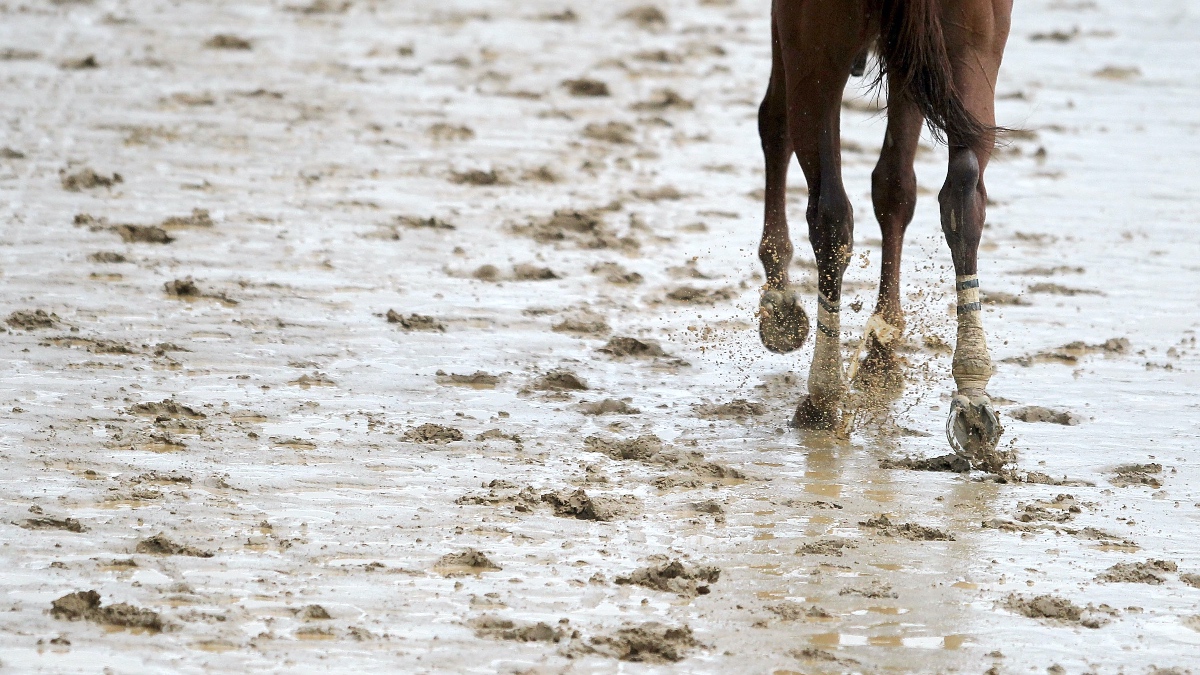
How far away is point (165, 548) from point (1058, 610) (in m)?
2.18

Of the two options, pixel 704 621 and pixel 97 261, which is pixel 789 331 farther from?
pixel 97 261

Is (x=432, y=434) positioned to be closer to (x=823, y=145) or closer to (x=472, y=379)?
(x=472, y=379)

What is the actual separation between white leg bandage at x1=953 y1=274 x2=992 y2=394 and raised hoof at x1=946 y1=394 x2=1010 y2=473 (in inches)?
1.8

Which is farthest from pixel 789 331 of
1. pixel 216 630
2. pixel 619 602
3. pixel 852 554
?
pixel 216 630

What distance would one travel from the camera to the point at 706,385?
5.29 metres

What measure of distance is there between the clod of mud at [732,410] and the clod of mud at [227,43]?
7332 millimetres

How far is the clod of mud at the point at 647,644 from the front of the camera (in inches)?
126

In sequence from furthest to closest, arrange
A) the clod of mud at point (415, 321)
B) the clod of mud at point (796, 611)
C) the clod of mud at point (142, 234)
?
the clod of mud at point (142, 234)
the clod of mud at point (415, 321)
the clod of mud at point (796, 611)

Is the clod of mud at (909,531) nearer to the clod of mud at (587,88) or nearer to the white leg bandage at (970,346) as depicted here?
the white leg bandage at (970,346)

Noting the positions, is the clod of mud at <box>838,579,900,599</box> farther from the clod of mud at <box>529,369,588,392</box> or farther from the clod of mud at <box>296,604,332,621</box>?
the clod of mud at <box>529,369,588,392</box>

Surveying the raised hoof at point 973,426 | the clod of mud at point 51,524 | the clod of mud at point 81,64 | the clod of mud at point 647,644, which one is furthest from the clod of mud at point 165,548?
the clod of mud at point 81,64

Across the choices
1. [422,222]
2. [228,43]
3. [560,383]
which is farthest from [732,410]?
[228,43]

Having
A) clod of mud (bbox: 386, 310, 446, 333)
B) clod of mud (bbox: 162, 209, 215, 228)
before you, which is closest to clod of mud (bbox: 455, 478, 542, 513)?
clod of mud (bbox: 386, 310, 446, 333)

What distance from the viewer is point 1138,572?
372 centimetres
